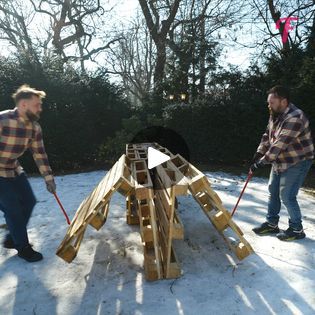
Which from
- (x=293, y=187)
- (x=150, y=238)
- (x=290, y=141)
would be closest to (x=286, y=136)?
(x=290, y=141)

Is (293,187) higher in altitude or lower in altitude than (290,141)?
lower

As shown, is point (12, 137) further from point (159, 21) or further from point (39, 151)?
point (159, 21)

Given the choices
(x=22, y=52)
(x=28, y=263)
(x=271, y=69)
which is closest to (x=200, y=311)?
(x=28, y=263)

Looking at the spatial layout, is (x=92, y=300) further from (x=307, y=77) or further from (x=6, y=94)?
(x=307, y=77)

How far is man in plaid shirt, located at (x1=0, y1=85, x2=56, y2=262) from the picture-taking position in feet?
11.5

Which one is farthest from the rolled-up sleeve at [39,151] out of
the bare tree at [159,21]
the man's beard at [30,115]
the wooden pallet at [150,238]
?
the bare tree at [159,21]

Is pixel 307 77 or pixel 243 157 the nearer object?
pixel 307 77

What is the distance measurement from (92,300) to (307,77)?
850 centimetres

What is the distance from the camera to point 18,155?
365cm

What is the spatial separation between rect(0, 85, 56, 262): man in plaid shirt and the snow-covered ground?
397mm

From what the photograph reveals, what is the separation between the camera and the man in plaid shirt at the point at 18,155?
138 inches

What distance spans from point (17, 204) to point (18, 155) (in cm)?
55

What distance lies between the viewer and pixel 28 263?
3.74 meters

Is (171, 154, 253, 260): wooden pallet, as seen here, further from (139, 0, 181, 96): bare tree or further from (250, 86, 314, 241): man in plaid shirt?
(139, 0, 181, 96): bare tree
